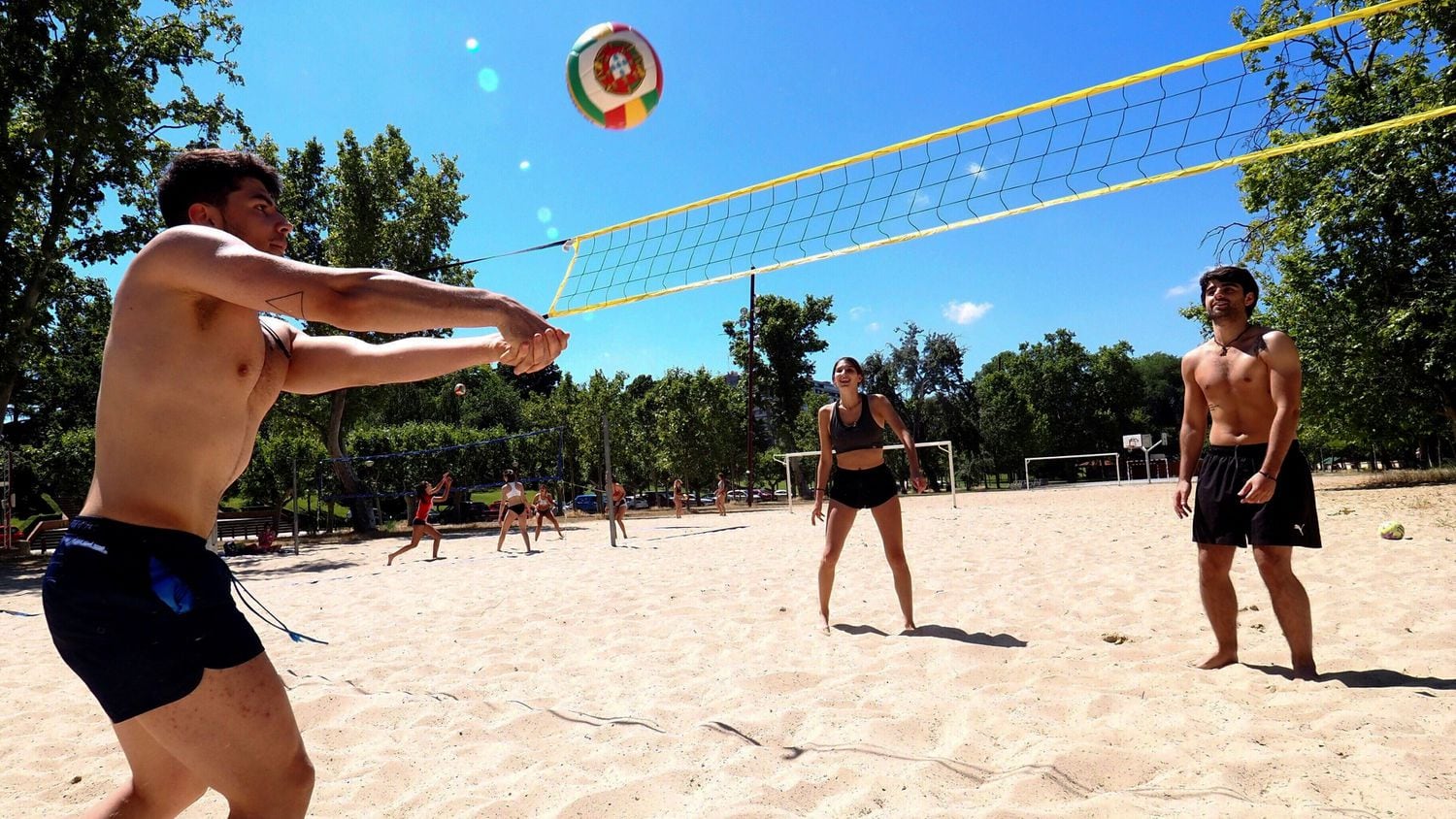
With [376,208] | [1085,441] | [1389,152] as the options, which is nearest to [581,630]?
[1389,152]

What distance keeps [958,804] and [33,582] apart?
43.9 ft

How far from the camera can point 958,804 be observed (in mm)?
2178

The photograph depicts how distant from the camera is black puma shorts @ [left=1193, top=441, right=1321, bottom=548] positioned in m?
3.25

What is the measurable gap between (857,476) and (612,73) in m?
3.03

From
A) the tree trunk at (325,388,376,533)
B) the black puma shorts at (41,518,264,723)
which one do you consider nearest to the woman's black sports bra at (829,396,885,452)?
the black puma shorts at (41,518,264,723)

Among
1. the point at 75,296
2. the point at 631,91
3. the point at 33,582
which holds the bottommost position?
the point at 33,582

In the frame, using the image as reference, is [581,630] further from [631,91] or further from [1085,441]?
[1085,441]

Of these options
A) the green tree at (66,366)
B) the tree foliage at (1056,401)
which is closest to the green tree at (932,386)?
the tree foliage at (1056,401)

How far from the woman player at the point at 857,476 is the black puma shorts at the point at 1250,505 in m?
1.51

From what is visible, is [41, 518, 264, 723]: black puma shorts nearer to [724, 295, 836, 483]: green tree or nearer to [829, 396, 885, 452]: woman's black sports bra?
[829, 396, 885, 452]: woman's black sports bra

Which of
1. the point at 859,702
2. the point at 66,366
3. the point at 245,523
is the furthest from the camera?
the point at 66,366

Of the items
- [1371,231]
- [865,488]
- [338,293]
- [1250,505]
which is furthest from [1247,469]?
[1371,231]

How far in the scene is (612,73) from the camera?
4.97m

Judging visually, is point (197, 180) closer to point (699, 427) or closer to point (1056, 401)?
point (699, 427)
